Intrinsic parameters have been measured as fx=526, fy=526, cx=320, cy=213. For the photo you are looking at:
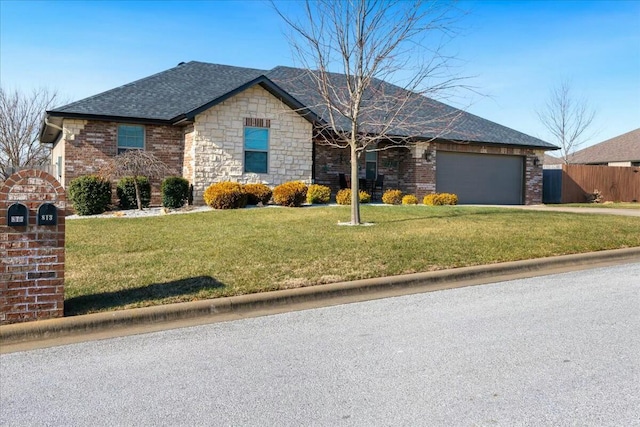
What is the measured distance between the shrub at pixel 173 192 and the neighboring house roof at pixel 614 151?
3384 cm

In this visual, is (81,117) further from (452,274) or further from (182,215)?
(452,274)

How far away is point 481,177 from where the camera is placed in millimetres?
22875

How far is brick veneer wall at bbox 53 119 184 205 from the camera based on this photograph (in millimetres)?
16688

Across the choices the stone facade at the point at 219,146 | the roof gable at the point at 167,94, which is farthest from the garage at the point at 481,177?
the roof gable at the point at 167,94

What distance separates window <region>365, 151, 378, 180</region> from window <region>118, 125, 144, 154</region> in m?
8.67

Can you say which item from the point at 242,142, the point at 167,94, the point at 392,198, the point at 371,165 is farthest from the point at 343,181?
the point at 167,94

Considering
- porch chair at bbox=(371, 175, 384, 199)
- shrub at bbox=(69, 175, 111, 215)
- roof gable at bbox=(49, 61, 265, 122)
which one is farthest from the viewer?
porch chair at bbox=(371, 175, 384, 199)

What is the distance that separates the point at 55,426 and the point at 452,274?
18.8 ft

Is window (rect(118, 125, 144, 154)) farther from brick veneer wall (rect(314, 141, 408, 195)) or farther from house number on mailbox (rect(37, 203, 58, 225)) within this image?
house number on mailbox (rect(37, 203, 58, 225))

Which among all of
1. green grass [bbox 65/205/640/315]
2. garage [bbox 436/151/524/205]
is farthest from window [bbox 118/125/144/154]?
garage [bbox 436/151/524/205]

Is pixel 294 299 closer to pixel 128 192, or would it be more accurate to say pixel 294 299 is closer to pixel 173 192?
pixel 173 192

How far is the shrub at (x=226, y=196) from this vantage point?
590 inches

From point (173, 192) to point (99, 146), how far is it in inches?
133

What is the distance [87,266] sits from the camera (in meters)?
7.75
